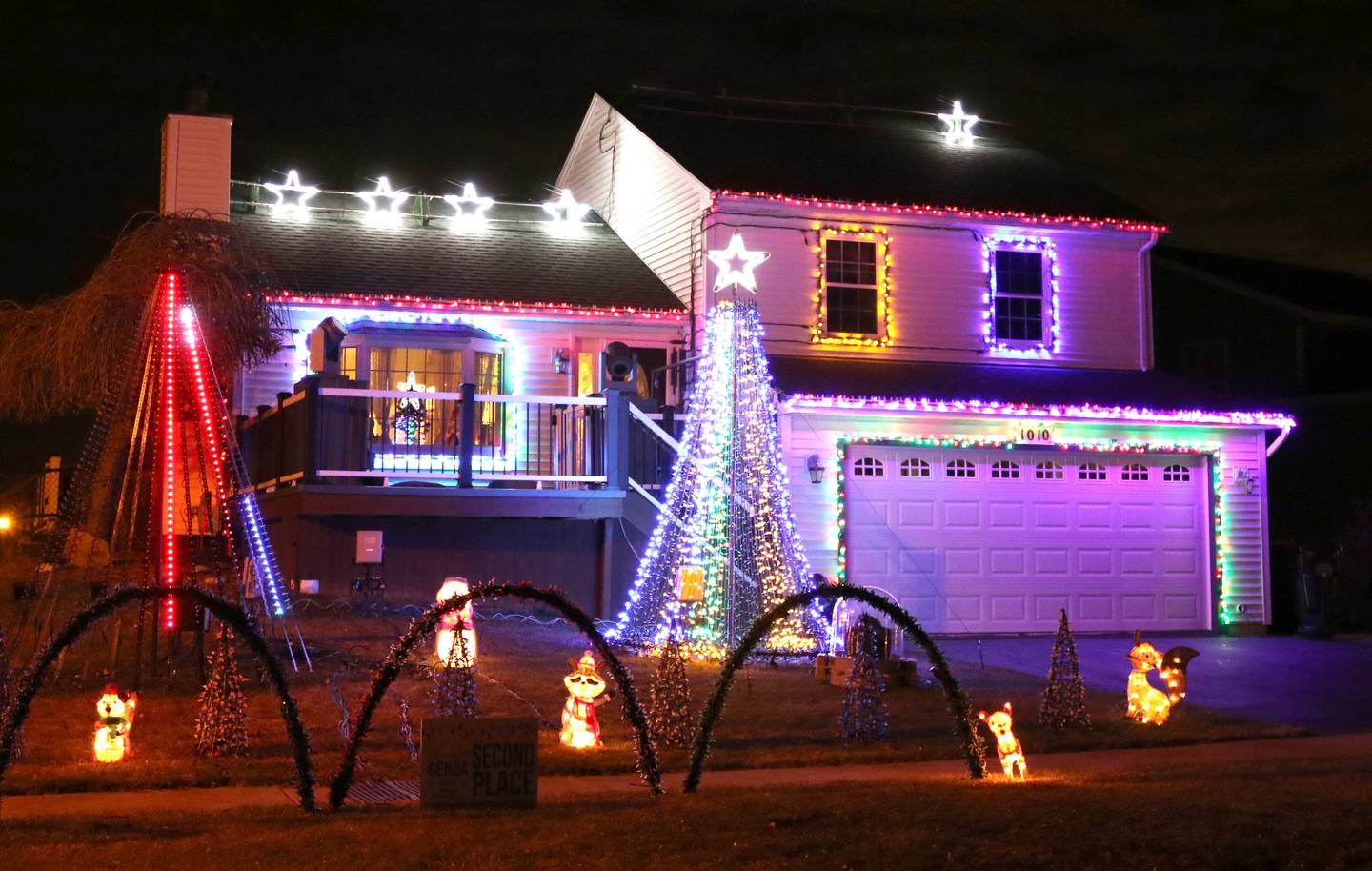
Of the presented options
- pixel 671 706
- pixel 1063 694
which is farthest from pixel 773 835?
pixel 1063 694

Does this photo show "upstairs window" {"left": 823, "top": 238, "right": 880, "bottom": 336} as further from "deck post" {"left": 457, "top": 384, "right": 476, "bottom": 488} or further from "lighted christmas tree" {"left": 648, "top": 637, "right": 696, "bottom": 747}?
"lighted christmas tree" {"left": 648, "top": 637, "right": 696, "bottom": 747}

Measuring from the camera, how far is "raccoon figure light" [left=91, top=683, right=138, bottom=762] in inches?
372

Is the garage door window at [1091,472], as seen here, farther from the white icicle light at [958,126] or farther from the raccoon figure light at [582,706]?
the raccoon figure light at [582,706]

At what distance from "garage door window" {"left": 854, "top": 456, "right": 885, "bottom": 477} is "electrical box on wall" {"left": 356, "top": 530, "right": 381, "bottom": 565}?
19.1ft

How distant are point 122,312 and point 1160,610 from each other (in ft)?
43.9

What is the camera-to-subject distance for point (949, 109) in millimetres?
24219

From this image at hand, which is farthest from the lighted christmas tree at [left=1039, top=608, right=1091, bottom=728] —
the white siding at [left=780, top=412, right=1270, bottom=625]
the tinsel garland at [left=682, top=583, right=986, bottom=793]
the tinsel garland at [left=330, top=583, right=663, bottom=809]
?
the white siding at [left=780, top=412, right=1270, bottom=625]

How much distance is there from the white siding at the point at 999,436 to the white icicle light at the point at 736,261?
2309mm

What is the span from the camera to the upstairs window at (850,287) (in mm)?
20391

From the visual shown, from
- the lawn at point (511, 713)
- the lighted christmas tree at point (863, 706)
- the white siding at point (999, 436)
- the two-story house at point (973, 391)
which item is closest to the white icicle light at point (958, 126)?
the two-story house at point (973, 391)

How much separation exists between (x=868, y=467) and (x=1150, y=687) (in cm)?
693

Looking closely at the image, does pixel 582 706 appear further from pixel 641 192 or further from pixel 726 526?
pixel 641 192

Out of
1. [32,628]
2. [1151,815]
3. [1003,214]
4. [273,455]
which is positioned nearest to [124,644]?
[32,628]

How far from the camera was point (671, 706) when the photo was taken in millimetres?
10727
